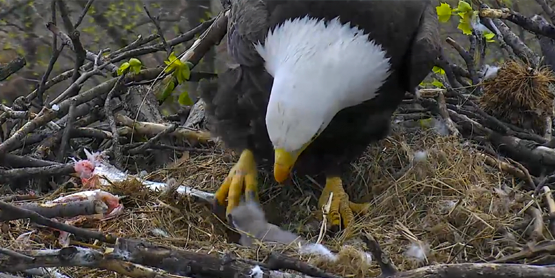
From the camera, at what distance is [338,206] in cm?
303

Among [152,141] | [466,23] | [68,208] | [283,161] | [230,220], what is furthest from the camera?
[466,23]

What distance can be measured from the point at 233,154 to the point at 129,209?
2.30 feet

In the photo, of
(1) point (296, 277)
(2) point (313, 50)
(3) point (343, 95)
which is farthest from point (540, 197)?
(1) point (296, 277)

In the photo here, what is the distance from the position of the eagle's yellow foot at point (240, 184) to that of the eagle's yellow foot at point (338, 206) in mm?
303

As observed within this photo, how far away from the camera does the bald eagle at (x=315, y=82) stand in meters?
2.40

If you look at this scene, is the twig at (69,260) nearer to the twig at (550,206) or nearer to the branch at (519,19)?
the twig at (550,206)

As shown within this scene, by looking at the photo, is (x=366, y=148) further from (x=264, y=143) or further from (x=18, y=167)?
(x=18, y=167)

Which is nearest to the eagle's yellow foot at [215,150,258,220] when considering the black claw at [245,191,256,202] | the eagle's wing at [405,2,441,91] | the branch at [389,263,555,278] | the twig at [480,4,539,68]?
the black claw at [245,191,256,202]

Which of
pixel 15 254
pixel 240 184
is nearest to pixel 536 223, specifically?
pixel 240 184

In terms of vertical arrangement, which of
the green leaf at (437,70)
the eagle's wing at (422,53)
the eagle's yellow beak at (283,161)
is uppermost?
the eagle's wing at (422,53)

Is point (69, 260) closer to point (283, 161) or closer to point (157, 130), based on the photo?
point (283, 161)

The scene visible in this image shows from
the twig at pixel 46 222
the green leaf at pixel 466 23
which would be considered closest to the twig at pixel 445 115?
the green leaf at pixel 466 23

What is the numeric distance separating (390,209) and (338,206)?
24 centimetres

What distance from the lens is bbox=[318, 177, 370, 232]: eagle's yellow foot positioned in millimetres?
2984
